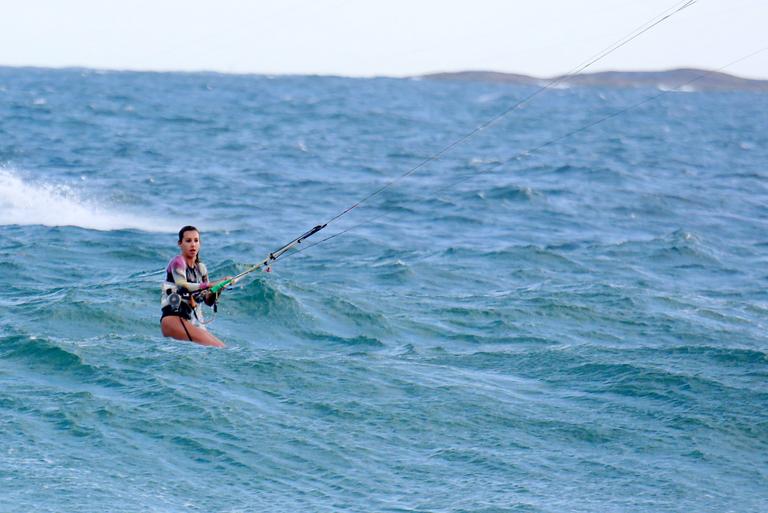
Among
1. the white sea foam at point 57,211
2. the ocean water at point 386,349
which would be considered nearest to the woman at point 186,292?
the ocean water at point 386,349

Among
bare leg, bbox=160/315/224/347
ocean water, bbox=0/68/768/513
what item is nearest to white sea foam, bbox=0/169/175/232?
ocean water, bbox=0/68/768/513

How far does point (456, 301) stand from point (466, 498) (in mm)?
7684

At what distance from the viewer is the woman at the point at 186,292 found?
12.2 meters

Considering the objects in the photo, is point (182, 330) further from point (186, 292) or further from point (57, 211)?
point (57, 211)

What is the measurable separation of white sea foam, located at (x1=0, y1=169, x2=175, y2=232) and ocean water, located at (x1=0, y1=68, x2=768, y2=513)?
0.10 m

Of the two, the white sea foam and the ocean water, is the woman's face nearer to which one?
the ocean water

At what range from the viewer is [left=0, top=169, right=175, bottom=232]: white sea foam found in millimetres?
22656

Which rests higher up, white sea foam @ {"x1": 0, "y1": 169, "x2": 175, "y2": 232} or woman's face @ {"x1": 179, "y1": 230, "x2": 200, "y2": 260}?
white sea foam @ {"x1": 0, "y1": 169, "x2": 175, "y2": 232}

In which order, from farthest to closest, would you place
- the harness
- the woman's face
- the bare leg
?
the bare leg < the harness < the woman's face

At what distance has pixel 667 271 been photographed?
2047 cm

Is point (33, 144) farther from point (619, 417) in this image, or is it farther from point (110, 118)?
point (619, 417)

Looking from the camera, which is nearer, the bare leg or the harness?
the harness

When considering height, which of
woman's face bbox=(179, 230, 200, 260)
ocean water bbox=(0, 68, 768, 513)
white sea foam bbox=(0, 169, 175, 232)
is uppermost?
white sea foam bbox=(0, 169, 175, 232)

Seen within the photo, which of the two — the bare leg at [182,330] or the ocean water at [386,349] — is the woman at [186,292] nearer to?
the bare leg at [182,330]
